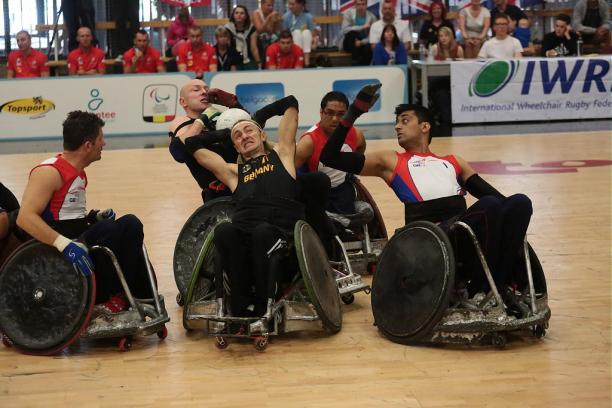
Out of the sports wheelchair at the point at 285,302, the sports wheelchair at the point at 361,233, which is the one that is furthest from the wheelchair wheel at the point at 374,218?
the sports wheelchair at the point at 285,302

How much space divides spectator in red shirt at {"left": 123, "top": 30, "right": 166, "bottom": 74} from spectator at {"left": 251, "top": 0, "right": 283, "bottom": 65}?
1.79m

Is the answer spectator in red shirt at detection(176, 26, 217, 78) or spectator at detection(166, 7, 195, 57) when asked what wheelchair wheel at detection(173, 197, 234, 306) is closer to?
spectator in red shirt at detection(176, 26, 217, 78)

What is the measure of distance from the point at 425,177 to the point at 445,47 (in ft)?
38.2

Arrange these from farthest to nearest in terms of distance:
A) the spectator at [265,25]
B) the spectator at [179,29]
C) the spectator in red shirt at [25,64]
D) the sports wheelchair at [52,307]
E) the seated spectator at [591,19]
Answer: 1. the seated spectator at [591,19]
2. the spectator at [179,29]
3. the spectator at [265,25]
4. the spectator in red shirt at [25,64]
5. the sports wheelchair at [52,307]

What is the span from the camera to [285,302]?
536 centimetres

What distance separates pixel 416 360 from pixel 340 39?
14197 millimetres

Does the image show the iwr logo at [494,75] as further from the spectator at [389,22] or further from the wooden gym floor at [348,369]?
the wooden gym floor at [348,369]

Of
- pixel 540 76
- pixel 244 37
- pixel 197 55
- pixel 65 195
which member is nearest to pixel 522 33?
pixel 540 76

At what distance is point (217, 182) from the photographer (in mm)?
6523

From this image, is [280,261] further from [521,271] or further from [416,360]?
[521,271]

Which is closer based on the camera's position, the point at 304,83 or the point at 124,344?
the point at 124,344

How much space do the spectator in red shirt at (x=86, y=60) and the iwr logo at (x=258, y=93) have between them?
8.28 ft

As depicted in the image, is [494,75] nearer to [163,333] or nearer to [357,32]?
[357,32]

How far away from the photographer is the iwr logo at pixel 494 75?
16.4 meters
